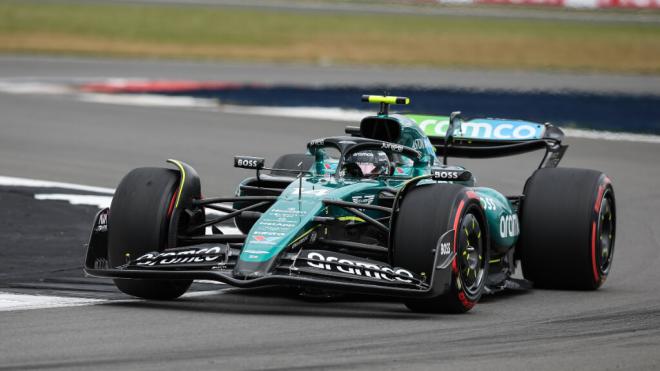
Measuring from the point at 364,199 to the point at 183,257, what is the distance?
1.42 m

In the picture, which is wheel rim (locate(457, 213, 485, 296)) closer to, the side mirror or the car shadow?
the car shadow

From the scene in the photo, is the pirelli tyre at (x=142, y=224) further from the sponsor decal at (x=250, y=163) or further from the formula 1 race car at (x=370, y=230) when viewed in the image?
the sponsor decal at (x=250, y=163)

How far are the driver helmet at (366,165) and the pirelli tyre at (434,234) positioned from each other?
937 mm

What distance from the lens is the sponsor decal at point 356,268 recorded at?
9016mm

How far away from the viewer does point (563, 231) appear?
10.8m

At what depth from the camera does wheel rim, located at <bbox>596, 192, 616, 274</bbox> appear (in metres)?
11.1

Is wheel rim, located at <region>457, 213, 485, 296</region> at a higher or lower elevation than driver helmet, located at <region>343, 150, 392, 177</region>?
lower

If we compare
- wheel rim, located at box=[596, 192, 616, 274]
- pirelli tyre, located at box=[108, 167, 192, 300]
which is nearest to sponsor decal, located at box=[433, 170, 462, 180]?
wheel rim, located at box=[596, 192, 616, 274]

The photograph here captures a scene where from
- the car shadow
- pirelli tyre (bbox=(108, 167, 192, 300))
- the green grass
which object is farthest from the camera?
the green grass

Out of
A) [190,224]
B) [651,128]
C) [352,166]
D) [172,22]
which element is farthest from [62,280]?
[172,22]

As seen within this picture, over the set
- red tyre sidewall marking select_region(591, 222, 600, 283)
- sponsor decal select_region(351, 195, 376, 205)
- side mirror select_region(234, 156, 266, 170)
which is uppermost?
side mirror select_region(234, 156, 266, 170)

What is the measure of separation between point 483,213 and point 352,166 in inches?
43.8

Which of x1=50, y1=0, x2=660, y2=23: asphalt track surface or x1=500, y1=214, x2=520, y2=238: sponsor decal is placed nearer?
x1=500, y1=214, x2=520, y2=238: sponsor decal

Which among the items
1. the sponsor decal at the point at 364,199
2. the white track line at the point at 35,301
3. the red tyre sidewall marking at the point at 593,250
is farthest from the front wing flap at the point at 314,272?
the red tyre sidewall marking at the point at 593,250
